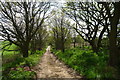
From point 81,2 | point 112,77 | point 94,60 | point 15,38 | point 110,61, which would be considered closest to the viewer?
point 112,77

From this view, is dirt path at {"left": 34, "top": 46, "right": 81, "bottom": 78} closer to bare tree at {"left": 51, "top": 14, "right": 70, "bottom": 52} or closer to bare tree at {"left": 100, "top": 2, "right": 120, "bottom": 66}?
bare tree at {"left": 100, "top": 2, "right": 120, "bottom": 66}

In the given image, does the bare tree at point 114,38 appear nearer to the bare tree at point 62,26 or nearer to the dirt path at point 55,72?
the dirt path at point 55,72

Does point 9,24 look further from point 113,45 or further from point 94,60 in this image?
point 113,45

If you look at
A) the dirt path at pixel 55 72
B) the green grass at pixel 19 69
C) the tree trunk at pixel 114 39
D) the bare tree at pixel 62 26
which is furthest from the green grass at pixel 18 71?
the bare tree at pixel 62 26

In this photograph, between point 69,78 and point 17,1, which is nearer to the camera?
point 69,78

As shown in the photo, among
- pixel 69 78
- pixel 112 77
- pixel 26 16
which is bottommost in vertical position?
pixel 69 78

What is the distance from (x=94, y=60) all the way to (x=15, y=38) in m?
10.8

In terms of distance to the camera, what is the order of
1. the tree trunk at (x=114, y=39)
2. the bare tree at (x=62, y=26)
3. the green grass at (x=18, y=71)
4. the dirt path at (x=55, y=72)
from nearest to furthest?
1. the green grass at (x=18, y=71)
2. the tree trunk at (x=114, y=39)
3. the dirt path at (x=55, y=72)
4. the bare tree at (x=62, y=26)

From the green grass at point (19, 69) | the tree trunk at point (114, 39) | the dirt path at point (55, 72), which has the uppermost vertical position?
the tree trunk at point (114, 39)

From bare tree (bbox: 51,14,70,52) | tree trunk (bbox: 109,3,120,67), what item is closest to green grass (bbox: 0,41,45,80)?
tree trunk (bbox: 109,3,120,67)

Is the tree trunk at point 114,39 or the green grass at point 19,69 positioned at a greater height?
the tree trunk at point 114,39

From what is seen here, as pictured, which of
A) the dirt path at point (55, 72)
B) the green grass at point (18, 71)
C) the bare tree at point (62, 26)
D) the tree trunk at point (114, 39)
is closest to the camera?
the green grass at point (18, 71)

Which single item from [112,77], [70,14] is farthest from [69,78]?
[70,14]

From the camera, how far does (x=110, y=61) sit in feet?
21.1
